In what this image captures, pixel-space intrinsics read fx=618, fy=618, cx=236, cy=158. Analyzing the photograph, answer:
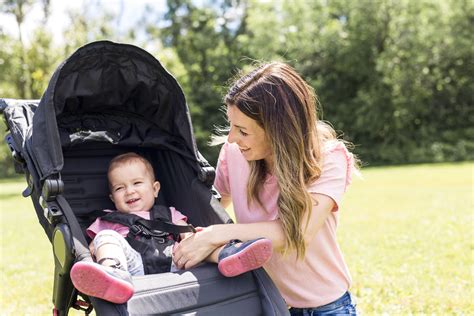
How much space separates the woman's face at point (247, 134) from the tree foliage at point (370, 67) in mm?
19835

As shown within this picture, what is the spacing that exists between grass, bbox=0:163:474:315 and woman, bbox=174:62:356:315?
173 centimetres

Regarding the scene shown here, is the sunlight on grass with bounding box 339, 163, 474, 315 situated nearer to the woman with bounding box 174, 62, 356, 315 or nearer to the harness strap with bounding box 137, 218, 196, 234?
the woman with bounding box 174, 62, 356, 315

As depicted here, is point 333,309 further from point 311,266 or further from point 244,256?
point 244,256

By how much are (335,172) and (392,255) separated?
3.88 meters

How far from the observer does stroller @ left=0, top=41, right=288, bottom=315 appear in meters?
2.39

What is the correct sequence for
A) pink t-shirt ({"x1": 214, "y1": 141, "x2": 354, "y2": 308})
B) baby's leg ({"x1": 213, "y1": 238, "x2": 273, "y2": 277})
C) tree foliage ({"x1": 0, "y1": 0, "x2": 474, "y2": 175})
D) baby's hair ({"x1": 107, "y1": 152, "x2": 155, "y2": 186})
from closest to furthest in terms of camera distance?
baby's leg ({"x1": 213, "y1": 238, "x2": 273, "y2": 277})
pink t-shirt ({"x1": 214, "y1": 141, "x2": 354, "y2": 308})
baby's hair ({"x1": 107, "y1": 152, "x2": 155, "y2": 186})
tree foliage ({"x1": 0, "y1": 0, "x2": 474, "y2": 175})

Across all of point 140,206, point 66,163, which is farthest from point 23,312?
point 140,206

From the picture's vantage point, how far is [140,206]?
3.21 meters

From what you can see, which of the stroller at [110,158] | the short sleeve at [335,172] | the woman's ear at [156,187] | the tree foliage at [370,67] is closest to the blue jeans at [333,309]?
the stroller at [110,158]

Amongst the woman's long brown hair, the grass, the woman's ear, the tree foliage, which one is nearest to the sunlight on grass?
the grass

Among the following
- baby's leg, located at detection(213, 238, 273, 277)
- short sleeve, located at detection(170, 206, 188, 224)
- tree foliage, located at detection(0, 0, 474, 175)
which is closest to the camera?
baby's leg, located at detection(213, 238, 273, 277)

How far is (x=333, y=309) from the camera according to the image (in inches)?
108

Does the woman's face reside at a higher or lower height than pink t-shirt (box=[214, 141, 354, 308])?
higher

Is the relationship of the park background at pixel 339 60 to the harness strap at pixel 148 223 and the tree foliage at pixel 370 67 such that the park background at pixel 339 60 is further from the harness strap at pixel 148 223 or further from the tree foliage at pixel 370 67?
the harness strap at pixel 148 223
